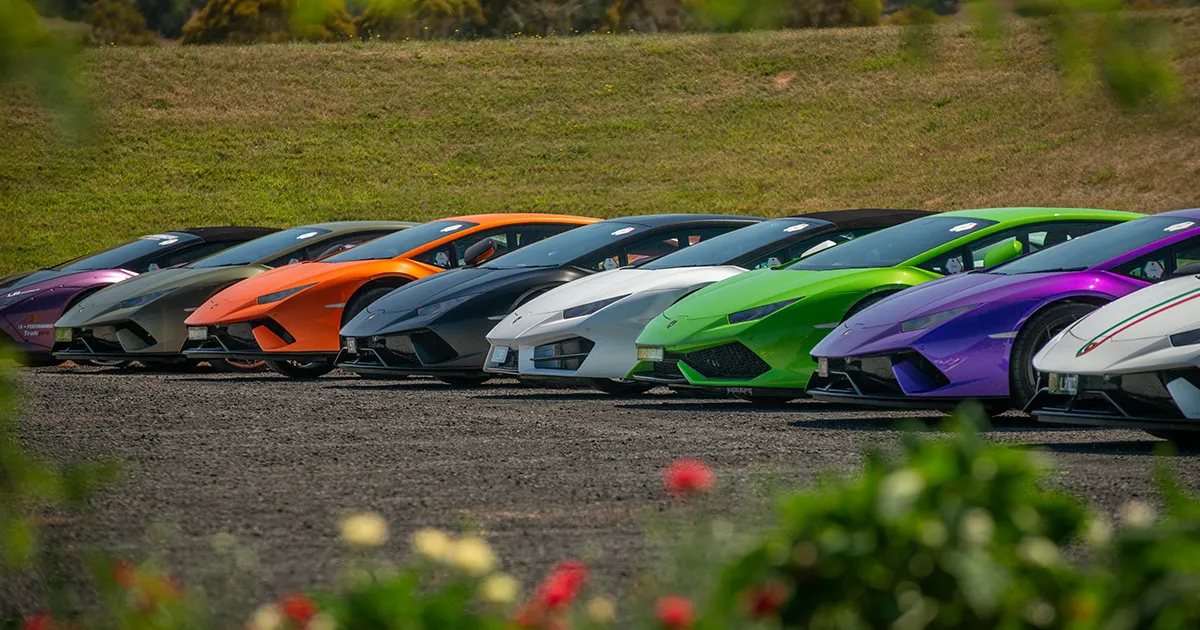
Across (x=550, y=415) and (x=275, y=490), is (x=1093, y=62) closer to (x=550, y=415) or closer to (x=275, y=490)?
(x=275, y=490)

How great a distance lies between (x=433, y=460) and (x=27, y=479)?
4.67m

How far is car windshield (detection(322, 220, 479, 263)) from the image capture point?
13.6 metres

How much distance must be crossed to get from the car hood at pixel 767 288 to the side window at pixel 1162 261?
1.43m

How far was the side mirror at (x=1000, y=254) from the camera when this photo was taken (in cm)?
960

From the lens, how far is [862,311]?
923 centimetres

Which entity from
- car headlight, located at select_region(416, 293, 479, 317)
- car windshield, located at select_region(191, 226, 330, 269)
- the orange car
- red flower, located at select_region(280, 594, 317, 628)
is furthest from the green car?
red flower, located at select_region(280, 594, 317, 628)

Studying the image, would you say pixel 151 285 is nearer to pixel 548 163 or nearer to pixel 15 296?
pixel 15 296

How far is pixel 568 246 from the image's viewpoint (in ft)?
42.0

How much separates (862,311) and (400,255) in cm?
529

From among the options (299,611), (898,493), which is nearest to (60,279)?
(299,611)

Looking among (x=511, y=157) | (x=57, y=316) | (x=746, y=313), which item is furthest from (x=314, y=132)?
(x=746, y=313)

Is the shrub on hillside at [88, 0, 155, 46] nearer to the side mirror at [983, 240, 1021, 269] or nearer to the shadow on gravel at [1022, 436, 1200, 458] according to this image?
the shadow on gravel at [1022, 436, 1200, 458]

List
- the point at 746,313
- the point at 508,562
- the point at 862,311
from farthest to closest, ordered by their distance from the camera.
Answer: the point at 746,313 < the point at 862,311 < the point at 508,562

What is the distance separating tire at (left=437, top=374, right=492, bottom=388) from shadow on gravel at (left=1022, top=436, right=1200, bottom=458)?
5485 mm
